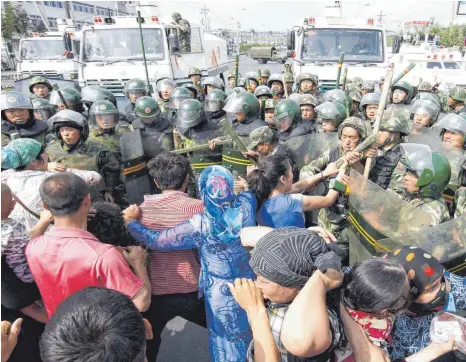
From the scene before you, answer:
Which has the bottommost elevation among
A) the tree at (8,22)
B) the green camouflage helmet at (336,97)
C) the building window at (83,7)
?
the green camouflage helmet at (336,97)

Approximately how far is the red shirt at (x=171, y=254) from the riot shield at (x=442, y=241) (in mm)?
1116

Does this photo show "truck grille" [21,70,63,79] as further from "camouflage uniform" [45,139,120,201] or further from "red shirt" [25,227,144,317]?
Result: "red shirt" [25,227,144,317]

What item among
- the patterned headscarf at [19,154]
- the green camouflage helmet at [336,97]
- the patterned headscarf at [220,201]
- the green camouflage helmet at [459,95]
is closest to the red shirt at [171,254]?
the patterned headscarf at [220,201]

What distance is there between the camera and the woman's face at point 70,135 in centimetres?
340

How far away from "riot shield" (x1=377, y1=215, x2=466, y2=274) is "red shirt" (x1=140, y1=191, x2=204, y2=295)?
1.12 m

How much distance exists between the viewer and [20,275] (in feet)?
6.06

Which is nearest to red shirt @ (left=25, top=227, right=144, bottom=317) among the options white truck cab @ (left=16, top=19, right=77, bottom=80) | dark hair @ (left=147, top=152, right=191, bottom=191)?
dark hair @ (left=147, top=152, right=191, bottom=191)

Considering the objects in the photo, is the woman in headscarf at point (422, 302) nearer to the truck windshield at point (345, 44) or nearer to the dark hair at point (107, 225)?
the dark hair at point (107, 225)

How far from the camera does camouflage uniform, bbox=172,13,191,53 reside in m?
9.91

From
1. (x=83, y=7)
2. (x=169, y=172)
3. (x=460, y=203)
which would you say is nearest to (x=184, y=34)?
(x=169, y=172)

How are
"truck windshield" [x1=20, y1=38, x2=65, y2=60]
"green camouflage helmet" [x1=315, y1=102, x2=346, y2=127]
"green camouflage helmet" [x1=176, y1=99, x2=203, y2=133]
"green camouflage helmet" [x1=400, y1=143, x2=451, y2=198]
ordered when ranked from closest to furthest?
"green camouflage helmet" [x1=400, y1=143, x2=451, y2=198]
"green camouflage helmet" [x1=315, y1=102, x2=346, y2=127]
"green camouflage helmet" [x1=176, y1=99, x2=203, y2=133]
"truck windshield" [x1=20, y1=38, x2=65, y2=60]

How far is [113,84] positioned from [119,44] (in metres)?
1.06

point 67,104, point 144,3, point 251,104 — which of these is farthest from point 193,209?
point 144,3

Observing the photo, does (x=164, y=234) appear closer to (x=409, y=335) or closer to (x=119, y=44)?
(x=409, y=335)
